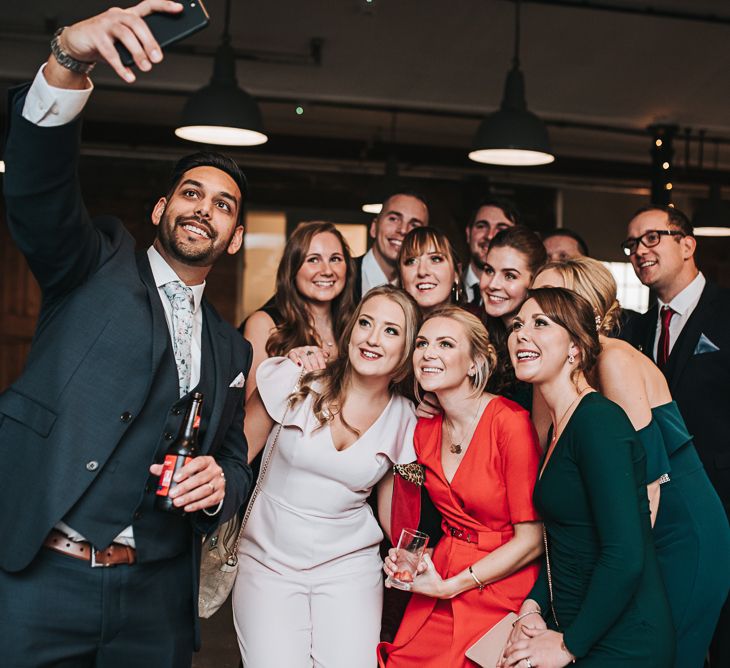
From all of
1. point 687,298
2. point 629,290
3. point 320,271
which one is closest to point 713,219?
point 629,290

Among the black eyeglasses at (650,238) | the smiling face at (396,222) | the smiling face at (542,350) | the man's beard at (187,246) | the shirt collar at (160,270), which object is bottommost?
the smiling face at (542,350)

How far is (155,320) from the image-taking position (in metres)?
1.94

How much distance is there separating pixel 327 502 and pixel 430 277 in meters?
1.01

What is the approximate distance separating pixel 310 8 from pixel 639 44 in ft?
7.63

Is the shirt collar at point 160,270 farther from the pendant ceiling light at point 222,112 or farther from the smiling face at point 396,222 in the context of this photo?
the pendant ceiling light at point 222,112

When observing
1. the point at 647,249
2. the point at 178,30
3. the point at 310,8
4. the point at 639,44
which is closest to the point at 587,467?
the point at 178,30

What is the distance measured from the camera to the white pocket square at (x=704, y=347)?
3307 millimetres

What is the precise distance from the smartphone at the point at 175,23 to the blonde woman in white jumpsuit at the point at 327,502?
4.73 feet

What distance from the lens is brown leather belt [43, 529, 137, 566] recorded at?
1.85 metres

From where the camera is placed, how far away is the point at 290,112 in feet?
26.5

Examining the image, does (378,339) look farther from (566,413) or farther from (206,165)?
(206,165)

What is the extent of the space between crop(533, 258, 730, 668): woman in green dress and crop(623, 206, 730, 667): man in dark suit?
2.25 feet

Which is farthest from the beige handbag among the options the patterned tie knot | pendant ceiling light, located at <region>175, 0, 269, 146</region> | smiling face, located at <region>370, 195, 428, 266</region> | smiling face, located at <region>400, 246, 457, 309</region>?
pendant ceiling light, located at <region>175, 0, 269, 146</region>

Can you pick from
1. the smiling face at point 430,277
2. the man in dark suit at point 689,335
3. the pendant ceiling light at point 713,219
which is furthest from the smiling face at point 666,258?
the pendant ceiling light at point 713,219
